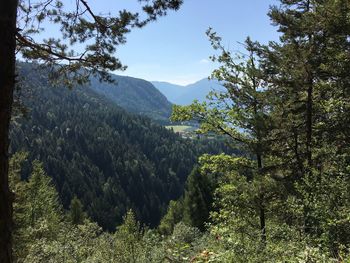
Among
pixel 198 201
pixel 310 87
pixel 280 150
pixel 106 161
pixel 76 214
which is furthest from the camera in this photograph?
pixel 106 161

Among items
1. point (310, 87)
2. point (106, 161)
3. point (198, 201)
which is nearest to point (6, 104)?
point (310, 87)

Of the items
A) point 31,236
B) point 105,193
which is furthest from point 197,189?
point 105,193

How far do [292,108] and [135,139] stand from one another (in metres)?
181

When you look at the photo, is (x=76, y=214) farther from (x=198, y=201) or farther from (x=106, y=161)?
(x=106, y=161)

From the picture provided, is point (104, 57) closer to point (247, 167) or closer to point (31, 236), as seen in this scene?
point (247, 167)

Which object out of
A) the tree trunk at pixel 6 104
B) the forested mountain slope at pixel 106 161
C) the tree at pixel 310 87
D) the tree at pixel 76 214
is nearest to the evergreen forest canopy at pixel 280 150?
the tree at pixel 310 87

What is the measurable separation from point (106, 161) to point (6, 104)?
148m

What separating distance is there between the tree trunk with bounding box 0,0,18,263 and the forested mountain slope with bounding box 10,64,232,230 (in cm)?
10023

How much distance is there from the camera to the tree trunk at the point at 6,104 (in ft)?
14.4

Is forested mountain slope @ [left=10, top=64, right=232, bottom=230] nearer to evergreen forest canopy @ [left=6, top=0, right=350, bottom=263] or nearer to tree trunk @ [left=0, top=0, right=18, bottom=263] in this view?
evergreen forest canopy @ [left=6, top=0, right=350, bottom=263]

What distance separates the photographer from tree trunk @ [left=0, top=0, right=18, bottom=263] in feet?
14.4

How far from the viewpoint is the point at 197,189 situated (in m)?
48.4

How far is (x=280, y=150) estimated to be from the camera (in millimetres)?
12430

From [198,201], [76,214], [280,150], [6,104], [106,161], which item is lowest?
[106,161]
